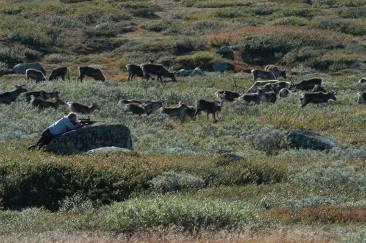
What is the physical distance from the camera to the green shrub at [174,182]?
57.6ft

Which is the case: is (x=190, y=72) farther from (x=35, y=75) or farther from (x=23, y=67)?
(x=35, y=75)

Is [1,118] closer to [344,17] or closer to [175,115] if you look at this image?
[175,115]

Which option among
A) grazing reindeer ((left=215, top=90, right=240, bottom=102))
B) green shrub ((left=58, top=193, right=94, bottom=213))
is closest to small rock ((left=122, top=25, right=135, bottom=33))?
grazing reindeer ((left=215, top=90, right=240, bottom=102))

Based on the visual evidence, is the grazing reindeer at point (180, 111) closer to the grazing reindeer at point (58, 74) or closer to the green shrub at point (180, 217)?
the grazing reindeer at point (58, 74)

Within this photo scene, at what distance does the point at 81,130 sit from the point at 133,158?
2.64m

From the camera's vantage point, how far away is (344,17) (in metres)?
68.4

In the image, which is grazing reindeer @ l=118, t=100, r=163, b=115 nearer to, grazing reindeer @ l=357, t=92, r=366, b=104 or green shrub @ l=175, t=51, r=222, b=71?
grazing reindeer @ l=357, t=92, r=366, b=104

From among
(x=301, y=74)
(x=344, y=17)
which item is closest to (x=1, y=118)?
(x=301, y=74)

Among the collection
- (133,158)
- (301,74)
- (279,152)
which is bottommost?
(301,74)

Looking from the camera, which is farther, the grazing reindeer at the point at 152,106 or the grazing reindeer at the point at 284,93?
the grazing reindeer at the point at 284,93

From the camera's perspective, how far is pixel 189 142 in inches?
1019

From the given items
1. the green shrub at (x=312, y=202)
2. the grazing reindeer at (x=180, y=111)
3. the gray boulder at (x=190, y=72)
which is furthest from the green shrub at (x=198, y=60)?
the green shrub at (x=312, y=202)

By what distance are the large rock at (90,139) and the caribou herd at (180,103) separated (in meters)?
8.31

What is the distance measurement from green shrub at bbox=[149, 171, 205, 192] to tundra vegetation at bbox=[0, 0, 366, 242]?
0.10 ft
